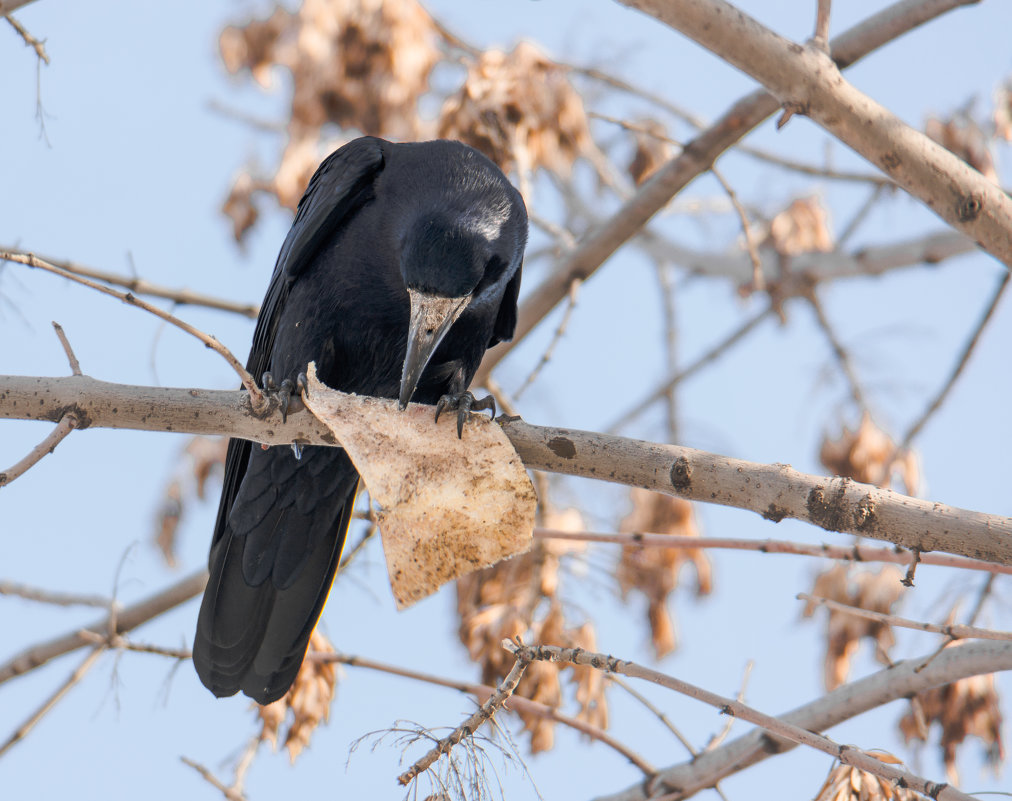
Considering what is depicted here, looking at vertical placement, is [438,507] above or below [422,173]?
below

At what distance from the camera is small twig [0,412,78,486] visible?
2.35 metres

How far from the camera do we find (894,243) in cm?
659

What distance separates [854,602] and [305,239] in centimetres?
340

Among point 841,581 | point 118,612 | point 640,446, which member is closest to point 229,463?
point 118,612

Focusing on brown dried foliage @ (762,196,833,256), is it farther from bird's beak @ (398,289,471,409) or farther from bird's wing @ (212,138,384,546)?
bird's beak @ (398,289,471,409)

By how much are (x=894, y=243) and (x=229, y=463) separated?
4.56 metres

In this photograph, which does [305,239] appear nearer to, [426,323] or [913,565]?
[426,323]

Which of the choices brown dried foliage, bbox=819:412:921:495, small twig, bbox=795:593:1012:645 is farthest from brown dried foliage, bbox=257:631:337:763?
brown dried foliage, bbox=819:412:921:495

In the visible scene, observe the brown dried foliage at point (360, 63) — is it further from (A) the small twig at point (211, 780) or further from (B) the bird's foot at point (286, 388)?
(A) the small twig at point (211, 780)

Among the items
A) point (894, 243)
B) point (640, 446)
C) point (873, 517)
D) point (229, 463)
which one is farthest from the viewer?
point (894, 243)

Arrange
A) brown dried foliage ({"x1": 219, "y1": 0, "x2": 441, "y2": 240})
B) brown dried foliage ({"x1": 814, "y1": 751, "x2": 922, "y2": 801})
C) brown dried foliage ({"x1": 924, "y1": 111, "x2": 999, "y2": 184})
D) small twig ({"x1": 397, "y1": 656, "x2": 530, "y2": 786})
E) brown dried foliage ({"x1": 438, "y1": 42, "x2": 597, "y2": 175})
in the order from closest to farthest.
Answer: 1. small twig ({"x1": 397, "y1": 656, "x2": 530, "y2": 786})
2. brown dried foliage ({"x1": 814, "y1": 751, "x2": 922, "y2": 801})
3. brown dried foliage ({"x1": 438, "y1": 42, "x2": 597, "y2": 175})
4. brown dried foliage ({"x1": 219, "y1": 0, "x2": 441, "y2": 240})
5. brown dried foliage ({"x1": 924, "y1": 111, "x2": 999, "y2": 184})

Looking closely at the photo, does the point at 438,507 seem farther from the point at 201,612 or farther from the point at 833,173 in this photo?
the point at 833,173

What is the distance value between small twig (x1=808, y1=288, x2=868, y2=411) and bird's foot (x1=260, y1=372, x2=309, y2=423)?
4031mm

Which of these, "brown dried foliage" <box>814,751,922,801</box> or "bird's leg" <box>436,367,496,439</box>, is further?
"bird's leg" <box>436,367,496,439</box>
